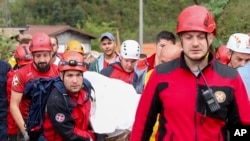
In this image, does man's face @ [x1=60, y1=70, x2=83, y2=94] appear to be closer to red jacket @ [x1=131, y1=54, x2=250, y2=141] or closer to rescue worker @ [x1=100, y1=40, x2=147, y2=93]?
red jacket @ [x1=131, y1=54, x2=250, y2=141]

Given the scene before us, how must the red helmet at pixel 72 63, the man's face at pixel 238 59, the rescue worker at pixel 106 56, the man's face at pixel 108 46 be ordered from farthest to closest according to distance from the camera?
the man's face at pixel 108 46 < the rescue worker at pixel 106 56 < the man's face at pixel 238 59 < the red helmet at pixel 72 63

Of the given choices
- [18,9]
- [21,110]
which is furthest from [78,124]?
[18,9]

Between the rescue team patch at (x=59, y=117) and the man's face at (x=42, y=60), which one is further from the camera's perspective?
the man's face at (x=42, y=60)

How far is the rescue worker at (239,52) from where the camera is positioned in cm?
654

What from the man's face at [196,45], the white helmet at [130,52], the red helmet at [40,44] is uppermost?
→ the man's face at [196,45]

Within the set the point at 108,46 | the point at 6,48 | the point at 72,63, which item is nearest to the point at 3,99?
the point at 72,63

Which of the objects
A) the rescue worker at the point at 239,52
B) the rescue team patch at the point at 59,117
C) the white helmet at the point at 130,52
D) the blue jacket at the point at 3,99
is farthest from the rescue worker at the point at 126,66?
the rescue team patch at the point at 59,117

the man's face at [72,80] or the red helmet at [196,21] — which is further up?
the red helmet at [196,21]

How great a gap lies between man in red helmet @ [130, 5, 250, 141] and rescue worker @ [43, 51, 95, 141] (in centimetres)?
154

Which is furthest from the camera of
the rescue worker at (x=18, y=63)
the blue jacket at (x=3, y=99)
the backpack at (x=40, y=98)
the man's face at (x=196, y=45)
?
the rescue worker at (x=18, y=63)

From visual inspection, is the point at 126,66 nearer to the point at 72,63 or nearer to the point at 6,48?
the point at 72,63

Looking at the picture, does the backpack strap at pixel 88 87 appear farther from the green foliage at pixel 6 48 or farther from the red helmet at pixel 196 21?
the green foliage at pixel 6 48

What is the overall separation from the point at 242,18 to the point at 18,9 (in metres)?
78.3

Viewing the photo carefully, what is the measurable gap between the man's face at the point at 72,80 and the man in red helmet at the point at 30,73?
121cm
